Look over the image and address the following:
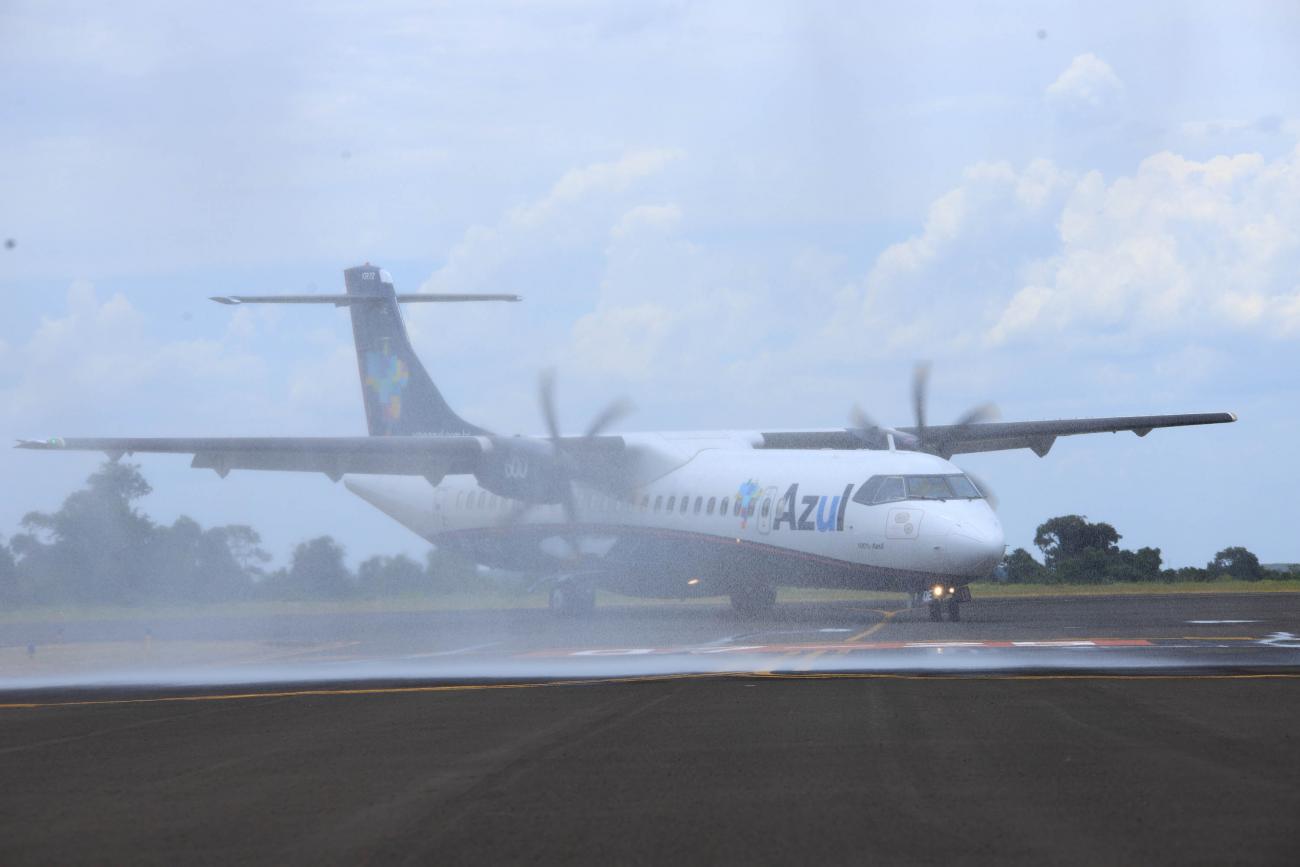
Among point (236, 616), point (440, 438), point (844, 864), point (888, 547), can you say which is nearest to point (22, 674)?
point (440, 438)

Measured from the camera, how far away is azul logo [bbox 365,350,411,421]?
142 ft

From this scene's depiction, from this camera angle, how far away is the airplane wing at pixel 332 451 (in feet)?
108

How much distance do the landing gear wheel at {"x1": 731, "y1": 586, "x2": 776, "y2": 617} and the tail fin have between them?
1076 centimetres

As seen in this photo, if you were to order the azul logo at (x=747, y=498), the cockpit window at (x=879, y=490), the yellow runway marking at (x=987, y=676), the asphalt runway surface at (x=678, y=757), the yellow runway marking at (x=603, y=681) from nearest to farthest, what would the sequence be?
1. the asphalt runway surface at (x=678, y=757)
2. the yellow runway marking at (x=987, y=676)
3. the yellow runway marking at (x=603, y=681)
4. the cockpit window at (x=879, y=490)
5. the azul logo at (x=747, y=498)

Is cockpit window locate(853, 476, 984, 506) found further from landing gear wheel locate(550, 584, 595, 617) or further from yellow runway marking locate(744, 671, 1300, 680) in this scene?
yellow runway marking locate(744, 671, 1300, 680)

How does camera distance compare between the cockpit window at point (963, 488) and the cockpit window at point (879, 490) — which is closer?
the cockpit window at point (879, 490)

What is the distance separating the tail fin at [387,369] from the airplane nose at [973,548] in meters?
17.4

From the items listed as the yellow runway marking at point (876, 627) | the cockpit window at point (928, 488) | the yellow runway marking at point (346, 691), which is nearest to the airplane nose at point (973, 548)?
the cockpit window at point (928, 488)

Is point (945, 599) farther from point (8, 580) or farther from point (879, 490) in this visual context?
point (8, 580)

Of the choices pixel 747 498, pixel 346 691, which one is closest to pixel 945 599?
pixel 747 498

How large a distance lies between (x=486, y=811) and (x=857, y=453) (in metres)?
24.8

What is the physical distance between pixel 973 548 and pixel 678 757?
18964 millimetres

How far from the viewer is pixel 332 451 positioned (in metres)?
34.5

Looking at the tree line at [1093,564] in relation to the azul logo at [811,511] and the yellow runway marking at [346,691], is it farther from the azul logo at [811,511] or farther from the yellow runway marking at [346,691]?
the yellow runway marking at [346,691]
